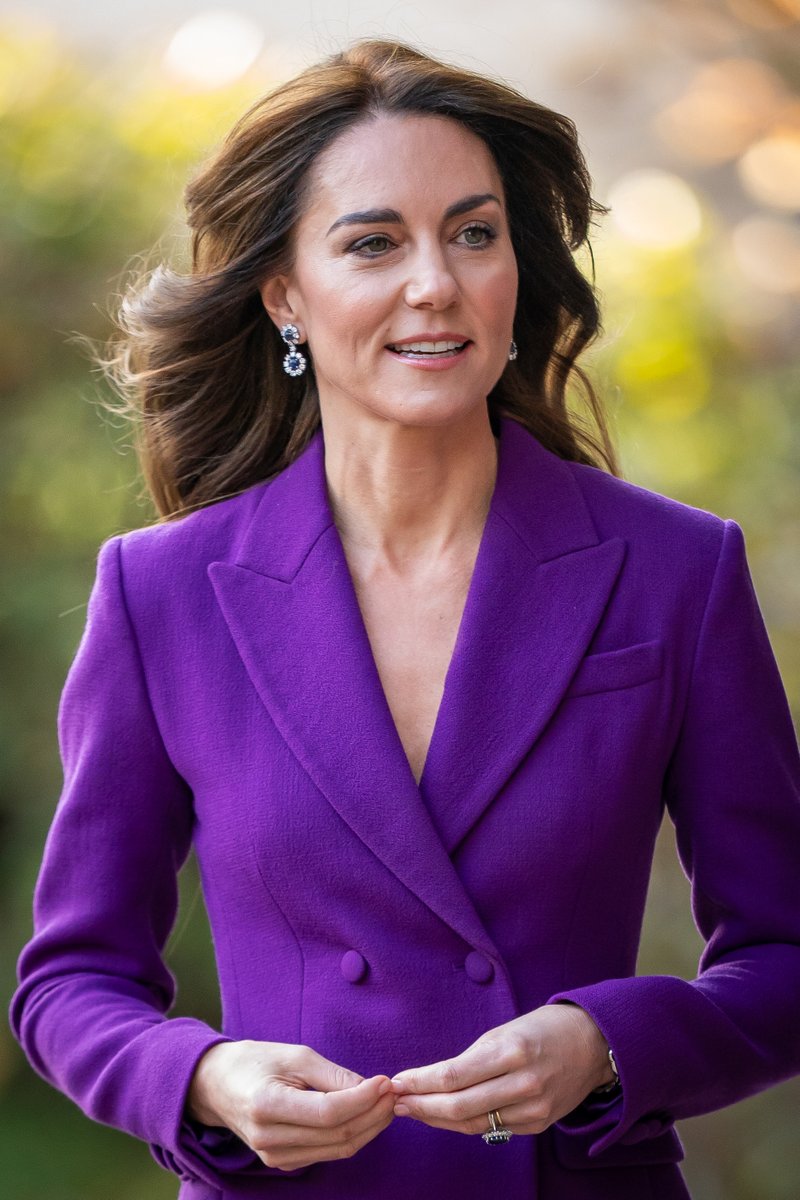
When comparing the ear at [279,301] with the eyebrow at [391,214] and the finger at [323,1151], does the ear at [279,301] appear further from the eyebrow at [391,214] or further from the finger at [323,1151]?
the finger at [323,1151]

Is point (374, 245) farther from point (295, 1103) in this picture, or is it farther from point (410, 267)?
point (295, 1103)

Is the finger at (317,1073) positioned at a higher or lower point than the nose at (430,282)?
lower

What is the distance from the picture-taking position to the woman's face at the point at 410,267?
1959 millimetres

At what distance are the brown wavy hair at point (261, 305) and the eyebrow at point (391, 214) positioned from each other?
0.37ft

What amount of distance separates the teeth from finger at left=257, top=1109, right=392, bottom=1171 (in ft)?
2.79

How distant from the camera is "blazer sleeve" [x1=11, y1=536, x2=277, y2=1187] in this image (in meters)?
2.00

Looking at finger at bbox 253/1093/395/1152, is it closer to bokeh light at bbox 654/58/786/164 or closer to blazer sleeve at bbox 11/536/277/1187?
blazer sleeve at bbox 11/536/277/1187

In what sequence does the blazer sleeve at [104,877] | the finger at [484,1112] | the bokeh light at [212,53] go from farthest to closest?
the bokeh light at [212,53], the blazer sleeve at [104,877], the finger at [484,1112]

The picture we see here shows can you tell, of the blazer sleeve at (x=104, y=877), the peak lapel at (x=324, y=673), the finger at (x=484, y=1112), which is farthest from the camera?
the blazer sleeve at (x=104, y=877)

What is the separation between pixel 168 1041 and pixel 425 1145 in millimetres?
317

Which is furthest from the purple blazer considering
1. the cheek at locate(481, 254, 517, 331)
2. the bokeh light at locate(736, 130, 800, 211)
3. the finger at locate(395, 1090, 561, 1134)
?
the bokeh light at locate(736, 130, 800, 211)

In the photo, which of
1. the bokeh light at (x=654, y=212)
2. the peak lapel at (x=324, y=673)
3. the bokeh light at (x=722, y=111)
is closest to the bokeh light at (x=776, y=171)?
the bokeh light at (x=722, y=111)

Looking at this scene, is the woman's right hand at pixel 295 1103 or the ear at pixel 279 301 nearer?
the woman's right hand at pixel 295 1103

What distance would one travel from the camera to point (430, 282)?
6.32 ft
